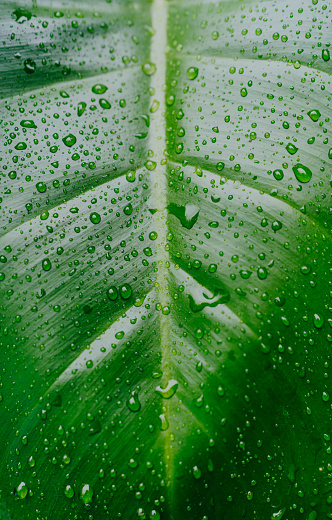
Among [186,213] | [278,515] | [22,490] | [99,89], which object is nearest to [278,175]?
[186,213]

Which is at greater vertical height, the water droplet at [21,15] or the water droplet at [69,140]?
the water droplet at [21,15]

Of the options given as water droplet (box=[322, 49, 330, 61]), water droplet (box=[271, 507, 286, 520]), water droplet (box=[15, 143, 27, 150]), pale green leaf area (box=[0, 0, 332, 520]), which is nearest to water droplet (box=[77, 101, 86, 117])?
pale green leaf area (box=[0, 0, 332, 520])

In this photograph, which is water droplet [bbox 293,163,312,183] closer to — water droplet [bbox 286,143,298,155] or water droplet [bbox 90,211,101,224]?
water droplet [bbox 286,143,298,155]

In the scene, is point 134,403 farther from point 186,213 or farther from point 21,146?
point 21,146

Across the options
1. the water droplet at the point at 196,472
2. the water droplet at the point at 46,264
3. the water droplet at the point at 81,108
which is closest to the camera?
the water droplet at the point at 196,472

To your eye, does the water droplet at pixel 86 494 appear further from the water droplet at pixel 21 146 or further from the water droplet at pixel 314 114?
the water droplet at pixel 314 114

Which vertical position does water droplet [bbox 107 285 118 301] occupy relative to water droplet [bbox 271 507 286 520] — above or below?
above

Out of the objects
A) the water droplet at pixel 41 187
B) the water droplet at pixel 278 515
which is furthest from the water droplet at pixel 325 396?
the water droplet at pixel 41 187
